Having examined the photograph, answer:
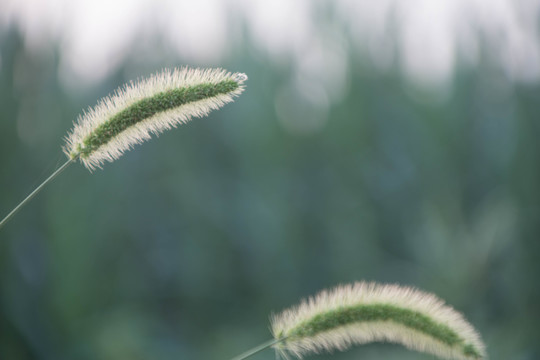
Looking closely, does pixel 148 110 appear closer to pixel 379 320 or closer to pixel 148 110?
pixel 148 110

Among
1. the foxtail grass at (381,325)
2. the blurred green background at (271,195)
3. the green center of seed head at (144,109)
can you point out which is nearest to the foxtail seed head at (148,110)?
the green center of seed head at (144,109)

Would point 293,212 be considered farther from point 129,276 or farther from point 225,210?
point 129,276

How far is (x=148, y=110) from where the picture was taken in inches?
86.9

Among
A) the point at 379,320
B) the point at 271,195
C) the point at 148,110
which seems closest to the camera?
the point at 148,110

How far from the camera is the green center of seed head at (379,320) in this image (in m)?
2.33

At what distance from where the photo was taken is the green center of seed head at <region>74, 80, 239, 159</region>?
7.11 ft

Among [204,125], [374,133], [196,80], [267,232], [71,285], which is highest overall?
[374,133]

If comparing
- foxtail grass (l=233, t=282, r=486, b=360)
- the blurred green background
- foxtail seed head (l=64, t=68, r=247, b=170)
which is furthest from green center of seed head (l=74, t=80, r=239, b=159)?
the blurred green background

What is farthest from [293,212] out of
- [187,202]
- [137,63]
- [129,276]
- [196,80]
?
[196,80]

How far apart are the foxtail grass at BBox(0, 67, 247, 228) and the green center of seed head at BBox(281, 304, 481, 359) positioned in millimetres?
992

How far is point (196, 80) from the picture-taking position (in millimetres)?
2211

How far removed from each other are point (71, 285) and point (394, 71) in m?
9.82

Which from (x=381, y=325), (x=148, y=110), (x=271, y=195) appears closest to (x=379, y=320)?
(x=381, y=325)

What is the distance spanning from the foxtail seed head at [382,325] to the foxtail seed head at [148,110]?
3.06ft
